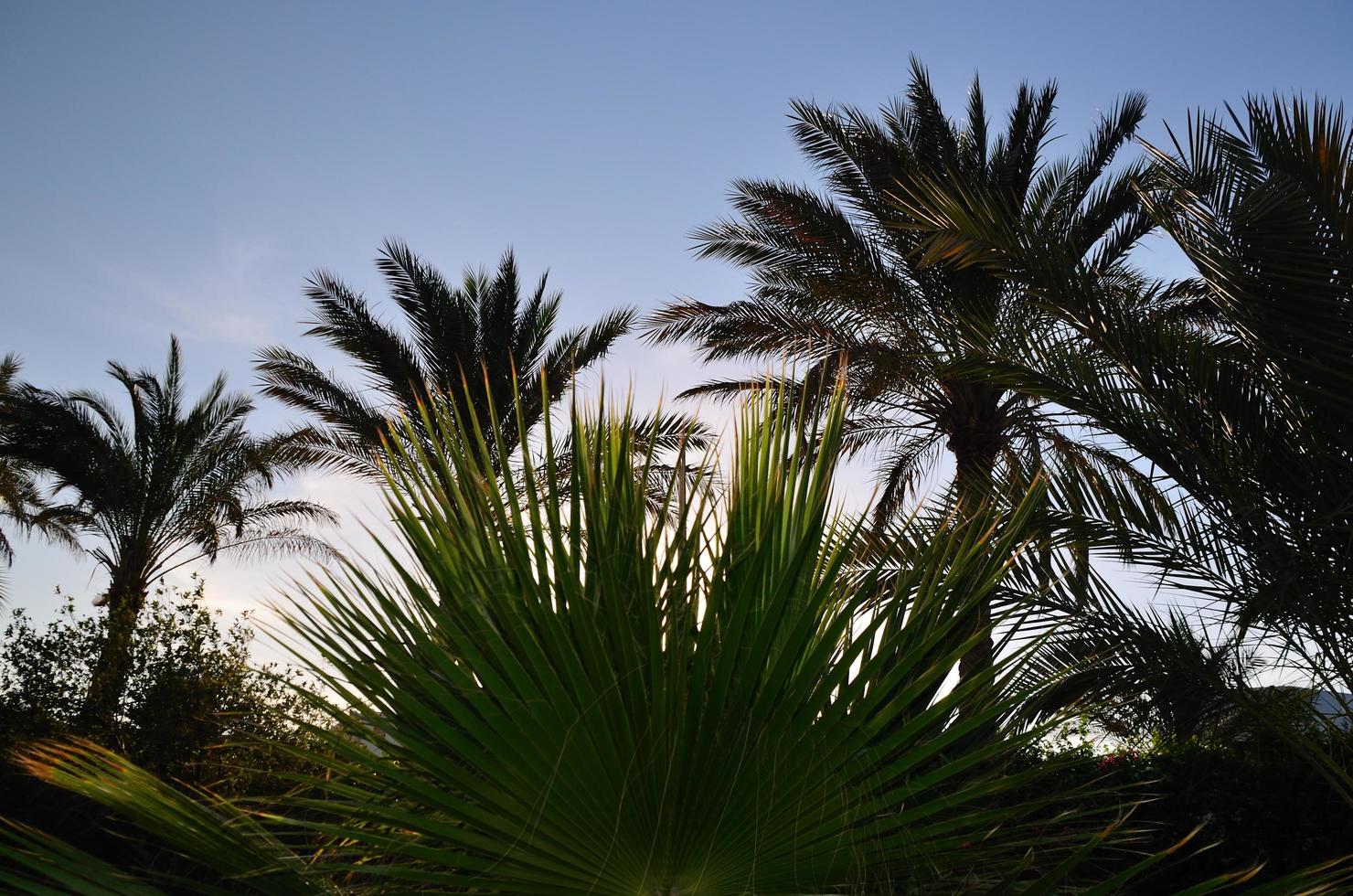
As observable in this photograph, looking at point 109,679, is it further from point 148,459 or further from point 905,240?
point 905,240

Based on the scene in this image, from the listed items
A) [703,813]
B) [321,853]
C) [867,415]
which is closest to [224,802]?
[321,853]

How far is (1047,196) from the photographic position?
411 inches

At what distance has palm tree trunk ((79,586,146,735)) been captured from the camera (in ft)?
37.2

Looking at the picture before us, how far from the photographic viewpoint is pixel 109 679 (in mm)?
11508

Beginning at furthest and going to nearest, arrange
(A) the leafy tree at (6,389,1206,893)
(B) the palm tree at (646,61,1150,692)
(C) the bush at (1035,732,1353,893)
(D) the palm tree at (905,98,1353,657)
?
(B) the palm tree at (646,61,1150,692) < (C) the bush at (1035,732,1353,893) < (D) the palm tree at (905,98,1353,657) < (A) the leafy tree at (6,389,1206,893)

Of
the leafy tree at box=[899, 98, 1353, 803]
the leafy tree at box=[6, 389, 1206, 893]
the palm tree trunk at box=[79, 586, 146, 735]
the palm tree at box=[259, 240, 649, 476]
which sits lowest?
the leafy tree at box=[6, 389, 1206, 893]

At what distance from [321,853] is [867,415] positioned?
33.7 ft

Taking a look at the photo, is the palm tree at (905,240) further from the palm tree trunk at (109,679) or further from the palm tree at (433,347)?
the palm tree trunk at (109,679)

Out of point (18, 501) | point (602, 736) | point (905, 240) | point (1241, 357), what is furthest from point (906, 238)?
point (18, 501)

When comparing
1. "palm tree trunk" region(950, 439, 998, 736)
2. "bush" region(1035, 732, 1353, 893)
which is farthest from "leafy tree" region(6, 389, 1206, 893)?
"bush" region(1035, 732, 1353, 893)

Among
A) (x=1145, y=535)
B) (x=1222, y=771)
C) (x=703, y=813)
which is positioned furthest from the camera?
(x=1222, y=771)

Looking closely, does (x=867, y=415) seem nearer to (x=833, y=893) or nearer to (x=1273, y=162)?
(x=1273, y=162)

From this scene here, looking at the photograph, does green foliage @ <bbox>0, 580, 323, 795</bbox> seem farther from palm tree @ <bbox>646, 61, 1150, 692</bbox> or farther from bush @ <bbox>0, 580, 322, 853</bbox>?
palm tree @ <bbox>646, 61, 1150, 692</bbox>

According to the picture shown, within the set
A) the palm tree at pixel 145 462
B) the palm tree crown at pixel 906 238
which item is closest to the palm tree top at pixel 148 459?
the palm tree at pixel 145 462
